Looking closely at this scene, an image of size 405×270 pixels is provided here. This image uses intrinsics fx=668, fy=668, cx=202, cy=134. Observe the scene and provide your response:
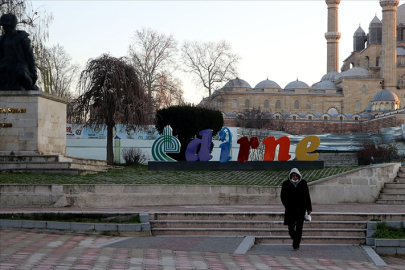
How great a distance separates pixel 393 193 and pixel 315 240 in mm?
6723

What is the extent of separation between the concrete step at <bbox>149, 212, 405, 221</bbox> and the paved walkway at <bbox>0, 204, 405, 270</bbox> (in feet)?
3.13

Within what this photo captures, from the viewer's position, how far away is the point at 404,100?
94688mm

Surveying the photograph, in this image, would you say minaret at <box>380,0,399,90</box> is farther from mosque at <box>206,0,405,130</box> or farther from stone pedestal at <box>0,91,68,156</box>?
stone pedestal at <box>0,91,68,156</box>

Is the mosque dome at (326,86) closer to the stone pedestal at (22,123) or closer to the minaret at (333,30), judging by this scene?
the minaret at (333,30)

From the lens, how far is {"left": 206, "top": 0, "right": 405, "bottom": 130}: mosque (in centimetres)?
9094

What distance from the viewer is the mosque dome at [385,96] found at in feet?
287

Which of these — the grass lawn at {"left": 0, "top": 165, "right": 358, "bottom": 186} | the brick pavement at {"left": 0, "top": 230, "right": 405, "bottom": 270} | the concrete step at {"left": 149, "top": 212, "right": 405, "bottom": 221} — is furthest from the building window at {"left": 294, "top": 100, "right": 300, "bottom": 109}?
the brick pavement at {"left": 0, "top": 230, "right": 405, "bottom": 270}

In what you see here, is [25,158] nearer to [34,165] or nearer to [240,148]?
[34,165]

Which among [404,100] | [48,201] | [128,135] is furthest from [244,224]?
[404,100]

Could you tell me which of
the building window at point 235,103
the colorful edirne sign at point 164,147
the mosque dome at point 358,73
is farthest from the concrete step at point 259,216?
the mosque dome at point 358,73

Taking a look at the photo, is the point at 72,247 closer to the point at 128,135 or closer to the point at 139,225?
the point at 139,225

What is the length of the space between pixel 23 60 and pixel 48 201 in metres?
4.91

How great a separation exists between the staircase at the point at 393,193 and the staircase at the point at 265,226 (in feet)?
16.2

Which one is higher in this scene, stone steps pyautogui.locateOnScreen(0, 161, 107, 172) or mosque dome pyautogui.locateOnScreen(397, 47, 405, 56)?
mosque dome pyautogui.locateOnScreen(397, 47, 405, 56)
